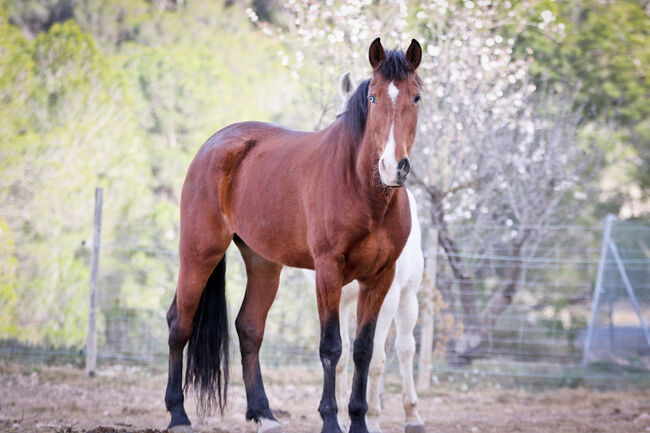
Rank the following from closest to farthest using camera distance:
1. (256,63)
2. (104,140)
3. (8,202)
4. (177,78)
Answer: (8,202) < (104,140) < (177,78) < (256,63)

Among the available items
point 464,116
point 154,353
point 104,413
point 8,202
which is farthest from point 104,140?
point 104,413

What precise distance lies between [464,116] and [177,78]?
9.64m

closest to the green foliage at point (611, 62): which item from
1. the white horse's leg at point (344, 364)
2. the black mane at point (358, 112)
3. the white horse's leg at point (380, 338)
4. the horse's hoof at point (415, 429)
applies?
the white horse's leg at point (344, 364)

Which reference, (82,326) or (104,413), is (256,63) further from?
(104,413)

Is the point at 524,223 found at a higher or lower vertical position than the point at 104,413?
higher

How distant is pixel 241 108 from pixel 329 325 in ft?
42.7

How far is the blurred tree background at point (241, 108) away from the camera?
795cm

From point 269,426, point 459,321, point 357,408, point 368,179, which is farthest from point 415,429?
point 459,321

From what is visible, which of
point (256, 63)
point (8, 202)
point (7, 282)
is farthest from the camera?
point (256, 63)

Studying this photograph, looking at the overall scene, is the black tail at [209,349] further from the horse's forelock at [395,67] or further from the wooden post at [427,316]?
the wooden post at [427,316]

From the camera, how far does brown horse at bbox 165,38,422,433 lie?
2.91 m

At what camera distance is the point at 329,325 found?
304 centimetres

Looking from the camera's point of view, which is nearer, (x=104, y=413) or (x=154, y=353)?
(x=104, y=413)

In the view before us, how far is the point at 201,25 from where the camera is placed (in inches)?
795
